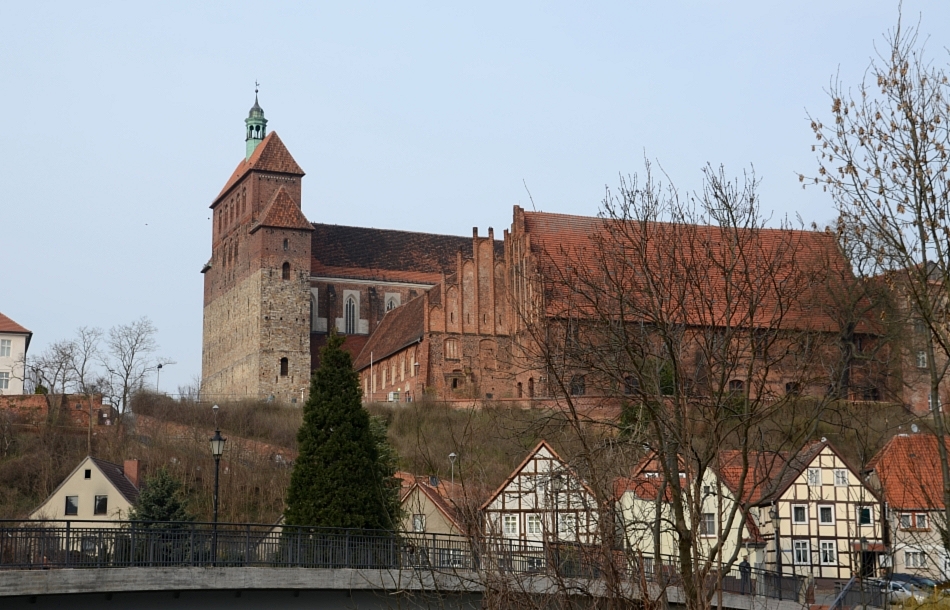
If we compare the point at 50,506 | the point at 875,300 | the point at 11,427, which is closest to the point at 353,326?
the point at 11,427

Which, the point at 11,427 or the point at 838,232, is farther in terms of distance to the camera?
the point at 11,427

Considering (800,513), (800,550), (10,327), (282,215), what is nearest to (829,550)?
(800,550)

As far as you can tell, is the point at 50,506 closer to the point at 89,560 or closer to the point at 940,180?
the point at 89,560

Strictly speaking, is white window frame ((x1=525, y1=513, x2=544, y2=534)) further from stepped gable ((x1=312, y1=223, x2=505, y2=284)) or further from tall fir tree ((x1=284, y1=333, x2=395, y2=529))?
stepped gable ((x1=312, y1=223, x2=505, y2=284))

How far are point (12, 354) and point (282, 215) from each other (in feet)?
68.7

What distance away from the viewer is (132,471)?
5572 cm

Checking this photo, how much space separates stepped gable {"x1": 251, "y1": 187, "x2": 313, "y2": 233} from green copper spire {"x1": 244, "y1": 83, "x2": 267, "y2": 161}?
13.2 m

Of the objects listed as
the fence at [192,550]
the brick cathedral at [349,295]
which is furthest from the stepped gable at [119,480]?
the fence at [192,550]

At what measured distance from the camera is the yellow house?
169 ft

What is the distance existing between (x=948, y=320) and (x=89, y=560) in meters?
13.4

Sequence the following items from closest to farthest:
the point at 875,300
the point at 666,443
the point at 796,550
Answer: the point at 666,443 < the point at 875,300 < the point at 796,550

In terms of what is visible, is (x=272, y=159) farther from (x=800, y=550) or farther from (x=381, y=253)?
(x=800, y=550)

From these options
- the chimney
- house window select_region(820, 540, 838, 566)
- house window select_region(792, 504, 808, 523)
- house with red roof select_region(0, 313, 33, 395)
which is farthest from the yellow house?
house with red roof select_region(0, 313, 33, 395)

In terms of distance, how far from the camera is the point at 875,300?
15.1 m
